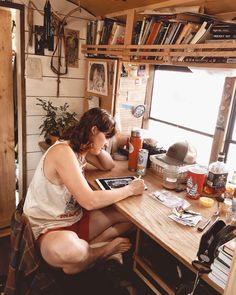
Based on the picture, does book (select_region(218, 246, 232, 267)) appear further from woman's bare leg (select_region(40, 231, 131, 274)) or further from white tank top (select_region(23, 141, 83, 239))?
white tank top (select_region(23, 141, 83, 239))

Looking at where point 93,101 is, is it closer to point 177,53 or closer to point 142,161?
point 142,161

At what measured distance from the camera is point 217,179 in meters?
1.64

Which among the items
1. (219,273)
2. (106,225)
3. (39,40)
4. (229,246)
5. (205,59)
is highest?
(39,40)

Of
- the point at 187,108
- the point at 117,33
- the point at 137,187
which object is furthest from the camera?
the point at 187,108

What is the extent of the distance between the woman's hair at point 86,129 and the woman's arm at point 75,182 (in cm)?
8

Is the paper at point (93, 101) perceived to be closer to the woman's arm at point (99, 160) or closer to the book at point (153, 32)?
the woman's arm at point (99, 160)

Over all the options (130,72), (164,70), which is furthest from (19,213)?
(164,70)

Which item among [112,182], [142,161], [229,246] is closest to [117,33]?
[142,161]

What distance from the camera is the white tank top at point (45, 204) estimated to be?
154 cm

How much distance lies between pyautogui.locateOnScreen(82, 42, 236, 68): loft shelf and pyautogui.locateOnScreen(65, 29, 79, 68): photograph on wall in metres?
0.28

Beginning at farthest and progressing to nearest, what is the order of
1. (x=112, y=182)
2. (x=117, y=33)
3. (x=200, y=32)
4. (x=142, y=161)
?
1. (x=117, y=33)
2. (x=142, y=161)
3. (x=112, y=182)
4. (x=200, y=32)

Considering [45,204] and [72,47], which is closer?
[45,204]

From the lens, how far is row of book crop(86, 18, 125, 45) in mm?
2100

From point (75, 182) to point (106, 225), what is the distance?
0.46 m
